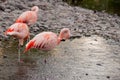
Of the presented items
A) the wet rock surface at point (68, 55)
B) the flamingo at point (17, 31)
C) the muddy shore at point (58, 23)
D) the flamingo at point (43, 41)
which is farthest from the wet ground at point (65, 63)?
the muddy shore at point (58, 23)

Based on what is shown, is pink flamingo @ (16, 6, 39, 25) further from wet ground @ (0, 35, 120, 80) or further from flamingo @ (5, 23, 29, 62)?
flamingo @ (5, 23, 29, 62)

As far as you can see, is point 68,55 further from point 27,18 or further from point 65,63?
point 27,18

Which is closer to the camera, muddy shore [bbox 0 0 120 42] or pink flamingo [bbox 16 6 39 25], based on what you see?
pink flamingo [bbox 16 6 39 25]

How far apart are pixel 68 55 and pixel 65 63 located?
1101 millimetres

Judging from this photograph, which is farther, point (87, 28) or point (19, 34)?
point (87, 28)

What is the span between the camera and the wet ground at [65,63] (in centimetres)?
912

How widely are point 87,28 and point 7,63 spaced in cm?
760

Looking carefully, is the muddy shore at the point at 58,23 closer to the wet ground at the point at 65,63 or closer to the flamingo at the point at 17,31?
the wet ground at the point at 65,63

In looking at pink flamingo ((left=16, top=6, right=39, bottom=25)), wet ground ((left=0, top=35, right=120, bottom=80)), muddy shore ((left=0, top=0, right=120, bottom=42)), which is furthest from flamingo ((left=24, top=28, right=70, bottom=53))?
muddy shore ((left=0, top=0, right=120, bottom=42))

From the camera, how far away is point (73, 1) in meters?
31.0

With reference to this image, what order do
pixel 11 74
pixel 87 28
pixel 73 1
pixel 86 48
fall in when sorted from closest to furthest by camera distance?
1. pixel 11 74
2. pixel 86 48
3. pixel 87 28
4. pixel 73 1

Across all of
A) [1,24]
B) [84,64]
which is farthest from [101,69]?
[1,24]

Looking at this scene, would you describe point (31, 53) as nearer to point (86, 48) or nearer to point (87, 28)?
point (86, 48)

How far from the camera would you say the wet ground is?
9117 mm
